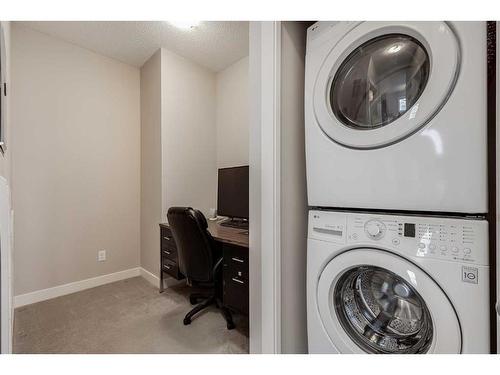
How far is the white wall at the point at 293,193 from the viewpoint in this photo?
1028mm

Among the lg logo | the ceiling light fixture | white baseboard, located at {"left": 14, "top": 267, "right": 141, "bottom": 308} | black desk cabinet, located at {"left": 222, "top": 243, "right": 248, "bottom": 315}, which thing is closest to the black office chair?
black desk cabinet, located at {"left": 222, "top": 243, "right": 248, "bottom": 315}

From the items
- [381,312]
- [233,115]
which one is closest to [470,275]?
[381,312]

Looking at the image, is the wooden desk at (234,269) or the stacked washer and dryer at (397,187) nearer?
the stacked washer and dryer at (397,187)

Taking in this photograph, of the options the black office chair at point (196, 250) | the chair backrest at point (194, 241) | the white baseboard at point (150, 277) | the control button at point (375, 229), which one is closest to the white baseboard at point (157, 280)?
the white baseboard at point (150, 277)

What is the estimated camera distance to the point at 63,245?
230cm

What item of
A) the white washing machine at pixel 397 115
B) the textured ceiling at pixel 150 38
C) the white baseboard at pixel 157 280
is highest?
the textured ceiling at pixel 150 38

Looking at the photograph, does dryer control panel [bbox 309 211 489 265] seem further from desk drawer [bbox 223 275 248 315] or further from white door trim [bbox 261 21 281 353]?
desk drawer [bbox 223 275 248 315]

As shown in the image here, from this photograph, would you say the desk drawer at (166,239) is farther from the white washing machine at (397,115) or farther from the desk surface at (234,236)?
the white washing machine at (397,115)

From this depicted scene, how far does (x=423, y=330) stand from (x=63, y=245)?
286 centimetres

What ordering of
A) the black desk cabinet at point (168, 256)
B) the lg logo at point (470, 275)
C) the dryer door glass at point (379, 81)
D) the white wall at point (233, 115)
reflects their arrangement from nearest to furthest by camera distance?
the lg logo at point (470, 275) < the dryer door glass at point (379, 81) < the black desk cabinet at point (168, 256) < the white wall at point (233, 115)

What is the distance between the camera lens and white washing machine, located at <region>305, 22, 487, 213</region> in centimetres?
66

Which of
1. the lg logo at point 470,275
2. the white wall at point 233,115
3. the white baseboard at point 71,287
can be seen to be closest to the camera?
the lg logo at point 470,275
